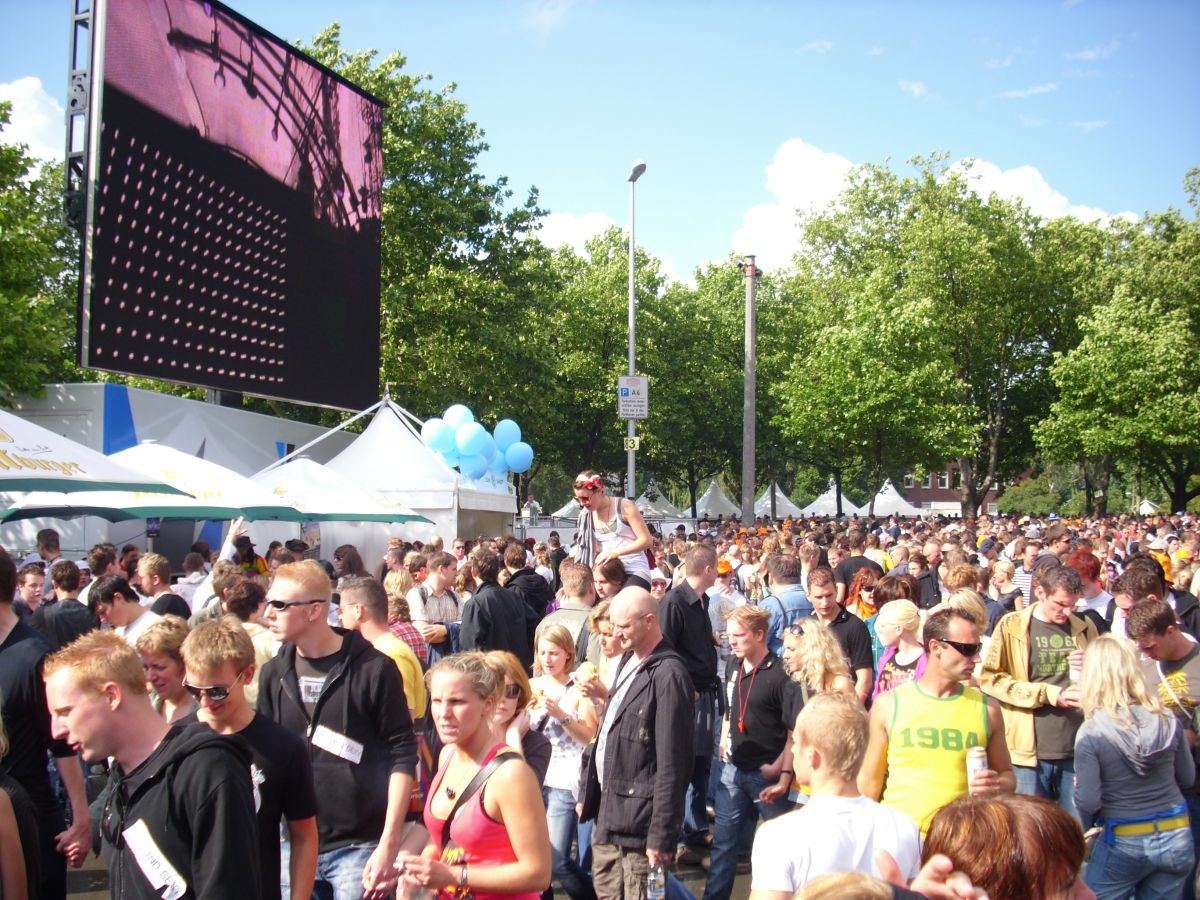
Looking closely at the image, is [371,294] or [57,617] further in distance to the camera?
[371,294]

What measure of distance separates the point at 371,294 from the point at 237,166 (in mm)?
4444

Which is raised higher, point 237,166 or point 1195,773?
point 237,166

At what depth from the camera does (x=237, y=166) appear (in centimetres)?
1769

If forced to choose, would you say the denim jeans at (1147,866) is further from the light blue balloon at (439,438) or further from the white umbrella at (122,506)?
the light blue balloon at (439,438)

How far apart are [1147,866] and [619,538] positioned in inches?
170

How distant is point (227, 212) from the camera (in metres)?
17.4

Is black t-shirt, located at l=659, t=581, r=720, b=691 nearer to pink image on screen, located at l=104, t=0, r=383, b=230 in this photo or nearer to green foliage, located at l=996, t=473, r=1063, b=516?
pink image on screen, located at l=104, t=0, r=383, b=230

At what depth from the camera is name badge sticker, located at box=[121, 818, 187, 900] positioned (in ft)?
9.29

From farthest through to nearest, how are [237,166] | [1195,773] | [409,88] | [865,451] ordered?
[865,451] < [409,88] < [237,166] < [1195,773]

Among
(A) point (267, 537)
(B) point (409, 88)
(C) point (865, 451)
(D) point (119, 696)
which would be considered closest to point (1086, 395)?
(C) point (865, 451)

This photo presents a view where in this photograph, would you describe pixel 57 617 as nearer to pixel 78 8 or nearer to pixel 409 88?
pixel 78 8

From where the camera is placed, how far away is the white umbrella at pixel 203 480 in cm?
1215

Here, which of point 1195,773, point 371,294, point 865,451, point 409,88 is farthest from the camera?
point 865,451

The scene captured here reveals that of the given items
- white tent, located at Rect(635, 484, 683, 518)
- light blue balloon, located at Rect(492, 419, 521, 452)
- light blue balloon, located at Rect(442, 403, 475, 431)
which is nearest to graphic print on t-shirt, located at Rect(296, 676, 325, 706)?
light blue balloon, located at Rect(442, 403, 475, 431)
